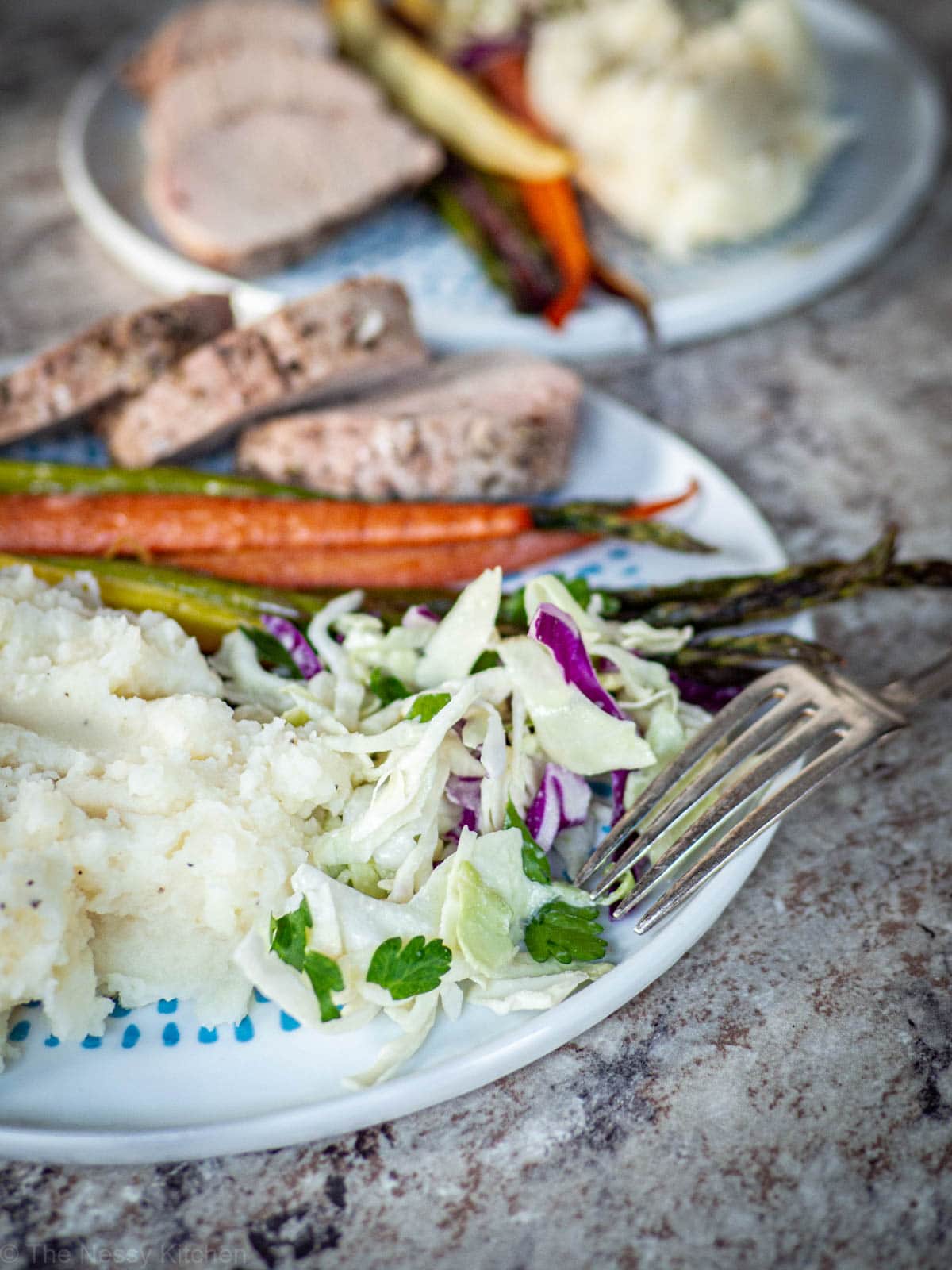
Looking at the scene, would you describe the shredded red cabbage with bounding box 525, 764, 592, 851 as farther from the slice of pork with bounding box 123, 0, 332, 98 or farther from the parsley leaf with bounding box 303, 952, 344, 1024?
the slice of pork with bounding box 123, 0, 332, 98

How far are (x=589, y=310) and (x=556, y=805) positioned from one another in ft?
8.08

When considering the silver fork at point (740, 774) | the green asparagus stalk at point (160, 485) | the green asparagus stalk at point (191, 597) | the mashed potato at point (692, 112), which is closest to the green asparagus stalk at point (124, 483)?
the green asparagus stalk at point (160, 485)

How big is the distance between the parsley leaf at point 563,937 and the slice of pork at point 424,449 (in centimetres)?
154

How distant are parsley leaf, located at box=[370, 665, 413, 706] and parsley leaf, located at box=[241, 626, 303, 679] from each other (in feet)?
0.74

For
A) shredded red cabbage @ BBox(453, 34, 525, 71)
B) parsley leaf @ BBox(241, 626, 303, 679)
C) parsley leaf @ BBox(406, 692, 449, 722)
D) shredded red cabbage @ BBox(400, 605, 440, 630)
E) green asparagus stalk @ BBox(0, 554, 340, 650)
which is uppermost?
shredded red cabbage @ BBox(453, 34, 525, 71)

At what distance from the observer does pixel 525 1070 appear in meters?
2.17

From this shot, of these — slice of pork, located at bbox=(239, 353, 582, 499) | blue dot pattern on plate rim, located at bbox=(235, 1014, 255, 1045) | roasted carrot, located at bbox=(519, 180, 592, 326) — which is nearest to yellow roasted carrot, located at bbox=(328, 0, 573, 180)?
roasted carrot, located at bbox=(519, 180, 592, 326)

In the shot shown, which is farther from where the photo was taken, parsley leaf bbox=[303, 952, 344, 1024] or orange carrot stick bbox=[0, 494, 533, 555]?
orange carrot stick bbox=[0, 494, 533, 555]

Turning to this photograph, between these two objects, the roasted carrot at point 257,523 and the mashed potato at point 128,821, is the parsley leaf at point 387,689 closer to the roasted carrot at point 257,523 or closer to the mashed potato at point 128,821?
the mashed potato at point 128,821

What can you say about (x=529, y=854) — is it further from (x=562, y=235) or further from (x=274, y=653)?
(x=562, y=235)

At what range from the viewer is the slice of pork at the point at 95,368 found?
11.2ft

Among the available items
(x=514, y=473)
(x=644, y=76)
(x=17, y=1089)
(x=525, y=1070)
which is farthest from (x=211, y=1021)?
(x=644, y=76)

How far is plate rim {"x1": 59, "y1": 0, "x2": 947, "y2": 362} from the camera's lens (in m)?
4.14

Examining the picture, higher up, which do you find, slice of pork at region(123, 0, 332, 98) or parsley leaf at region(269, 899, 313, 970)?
slice of pork at region(123, 0, 332, 98)
